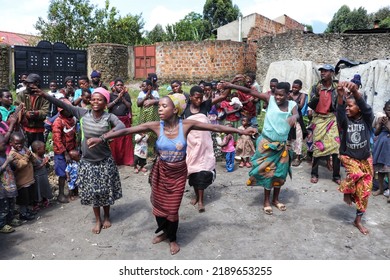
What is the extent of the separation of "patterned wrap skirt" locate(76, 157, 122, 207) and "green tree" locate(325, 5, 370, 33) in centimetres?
4251

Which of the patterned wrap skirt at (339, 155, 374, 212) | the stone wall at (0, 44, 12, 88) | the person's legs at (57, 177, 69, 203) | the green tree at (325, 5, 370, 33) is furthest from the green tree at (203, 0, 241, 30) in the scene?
the patterned wrap skirt at (339, 155, 374, 212)

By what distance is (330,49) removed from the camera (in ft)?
55.2

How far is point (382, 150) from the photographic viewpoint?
17.5ft

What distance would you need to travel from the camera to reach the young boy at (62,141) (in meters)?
4.96

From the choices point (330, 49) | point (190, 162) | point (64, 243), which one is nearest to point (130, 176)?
point (190, 162)

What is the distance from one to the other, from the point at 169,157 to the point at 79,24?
2243 cm

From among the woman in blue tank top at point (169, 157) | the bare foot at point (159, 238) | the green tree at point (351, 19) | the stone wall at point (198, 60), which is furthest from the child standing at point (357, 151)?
the green tree at point (351, 19)

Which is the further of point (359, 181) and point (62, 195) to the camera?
point (62, 195)

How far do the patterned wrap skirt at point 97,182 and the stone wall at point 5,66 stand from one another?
47.2 ft

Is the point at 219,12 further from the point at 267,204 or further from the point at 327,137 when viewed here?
the point at 267,204

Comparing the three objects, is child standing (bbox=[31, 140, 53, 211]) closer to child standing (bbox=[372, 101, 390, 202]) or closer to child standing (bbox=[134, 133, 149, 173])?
child standing (bbox=[134, 133, 149, 173])

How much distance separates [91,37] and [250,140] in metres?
20.1

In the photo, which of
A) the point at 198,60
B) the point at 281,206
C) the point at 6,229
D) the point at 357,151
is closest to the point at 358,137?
the point at 357,151

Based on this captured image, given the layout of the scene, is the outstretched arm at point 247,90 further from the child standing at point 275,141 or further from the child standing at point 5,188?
the child standing at point 5,188
